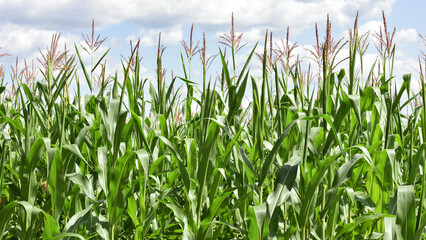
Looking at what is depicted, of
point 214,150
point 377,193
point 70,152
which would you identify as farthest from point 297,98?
point 70,152

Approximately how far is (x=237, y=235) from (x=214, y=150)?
2.73ft

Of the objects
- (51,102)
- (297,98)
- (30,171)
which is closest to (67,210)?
(30,171)

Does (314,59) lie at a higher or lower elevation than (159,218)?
higher

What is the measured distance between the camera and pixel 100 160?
2119 millimetres

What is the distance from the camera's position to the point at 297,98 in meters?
2.78

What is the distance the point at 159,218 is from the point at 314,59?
128 centimetres

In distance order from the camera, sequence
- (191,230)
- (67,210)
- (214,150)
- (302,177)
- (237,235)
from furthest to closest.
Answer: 1. (237,235)
2. (67,210)
3. (191,230)
4. (214,150)
5. (302,177)

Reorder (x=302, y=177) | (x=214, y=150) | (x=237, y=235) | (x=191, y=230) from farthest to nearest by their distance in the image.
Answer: (x=237, y=235), (x=191, y=230), (x=214, y=150), (x=302, y=177)

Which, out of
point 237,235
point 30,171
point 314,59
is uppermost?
point 314,59

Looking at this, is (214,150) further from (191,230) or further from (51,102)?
(51,102)

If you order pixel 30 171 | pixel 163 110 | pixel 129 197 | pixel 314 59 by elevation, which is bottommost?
pixel 129 197

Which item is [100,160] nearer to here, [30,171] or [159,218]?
[30,171]

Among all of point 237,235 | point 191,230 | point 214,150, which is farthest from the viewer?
point 237,235

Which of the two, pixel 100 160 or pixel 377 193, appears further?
pixel 377 193
